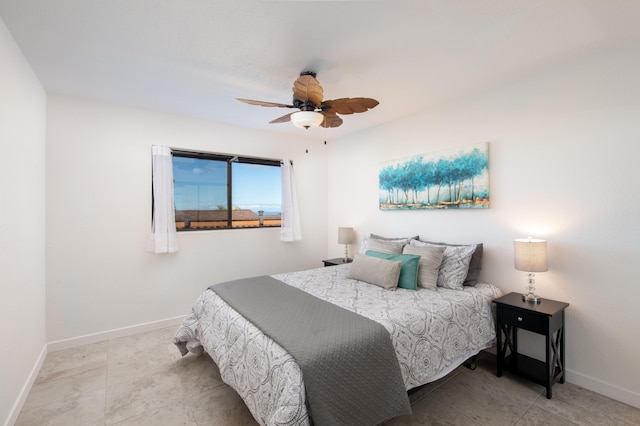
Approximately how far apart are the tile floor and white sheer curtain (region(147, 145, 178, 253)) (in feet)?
3.95

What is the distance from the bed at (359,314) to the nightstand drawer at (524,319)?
0.14 m

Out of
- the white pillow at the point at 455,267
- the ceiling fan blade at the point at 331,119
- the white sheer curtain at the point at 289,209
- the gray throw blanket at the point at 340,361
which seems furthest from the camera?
the white sheer curtain at the point at 289,209

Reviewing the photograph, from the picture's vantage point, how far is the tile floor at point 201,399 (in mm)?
1926

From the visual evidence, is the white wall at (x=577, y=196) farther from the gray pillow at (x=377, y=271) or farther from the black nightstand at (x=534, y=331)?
the gray pillow at (x=377, y=271)

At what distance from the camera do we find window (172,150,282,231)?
12.2ft

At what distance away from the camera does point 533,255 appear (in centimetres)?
228

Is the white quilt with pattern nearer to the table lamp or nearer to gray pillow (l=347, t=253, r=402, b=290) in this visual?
gray pillow (l=347, t=253, r=402, b=290)

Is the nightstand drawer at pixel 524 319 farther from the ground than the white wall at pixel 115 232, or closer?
closer

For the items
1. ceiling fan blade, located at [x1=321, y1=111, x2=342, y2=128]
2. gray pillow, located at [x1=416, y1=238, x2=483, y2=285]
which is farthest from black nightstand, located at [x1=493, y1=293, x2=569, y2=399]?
ceiling fan blade, located at [x1=321, y1=111, x2=342, y2=128]

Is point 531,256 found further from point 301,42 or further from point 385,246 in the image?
point 301,42

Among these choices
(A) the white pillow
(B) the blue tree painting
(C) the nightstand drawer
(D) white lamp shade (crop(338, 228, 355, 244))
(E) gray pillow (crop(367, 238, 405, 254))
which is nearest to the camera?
(C) the nightstand drawer

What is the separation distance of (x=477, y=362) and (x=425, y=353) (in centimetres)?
107

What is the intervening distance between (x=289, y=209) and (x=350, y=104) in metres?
2.24

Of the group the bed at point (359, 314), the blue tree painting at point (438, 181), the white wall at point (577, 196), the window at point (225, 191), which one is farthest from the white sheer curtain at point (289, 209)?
the white wall at point (577, 196)
